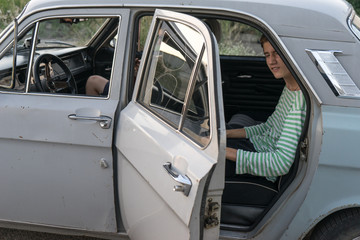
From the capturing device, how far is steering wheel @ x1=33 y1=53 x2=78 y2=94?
3189mm

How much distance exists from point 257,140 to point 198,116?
0.99m

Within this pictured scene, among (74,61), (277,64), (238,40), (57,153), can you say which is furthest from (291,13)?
(238,40)

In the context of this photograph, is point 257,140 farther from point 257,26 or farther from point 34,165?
point 34,165

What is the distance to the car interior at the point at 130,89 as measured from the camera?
2.89 m

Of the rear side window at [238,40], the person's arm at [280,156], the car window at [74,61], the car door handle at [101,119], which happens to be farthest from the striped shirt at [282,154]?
the rear side window at [238,40]

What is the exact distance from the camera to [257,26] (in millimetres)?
2676

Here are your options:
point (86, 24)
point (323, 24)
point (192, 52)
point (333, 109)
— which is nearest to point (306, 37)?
point (323, 24)

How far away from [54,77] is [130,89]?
0.78m

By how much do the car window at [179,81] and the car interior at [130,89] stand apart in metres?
0.02

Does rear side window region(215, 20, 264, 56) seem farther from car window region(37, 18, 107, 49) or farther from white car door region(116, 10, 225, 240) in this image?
white car door region(116, 10, 225, 240)

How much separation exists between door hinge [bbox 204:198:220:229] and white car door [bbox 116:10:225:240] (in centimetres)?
2

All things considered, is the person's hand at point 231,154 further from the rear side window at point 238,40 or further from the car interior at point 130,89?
the rear side window at point 238,40

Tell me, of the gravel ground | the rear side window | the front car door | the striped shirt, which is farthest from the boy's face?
the rear side window

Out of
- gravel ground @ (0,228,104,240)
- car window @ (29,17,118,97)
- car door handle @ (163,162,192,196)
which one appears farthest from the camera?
gravel ground @ (0,228,104,240)
